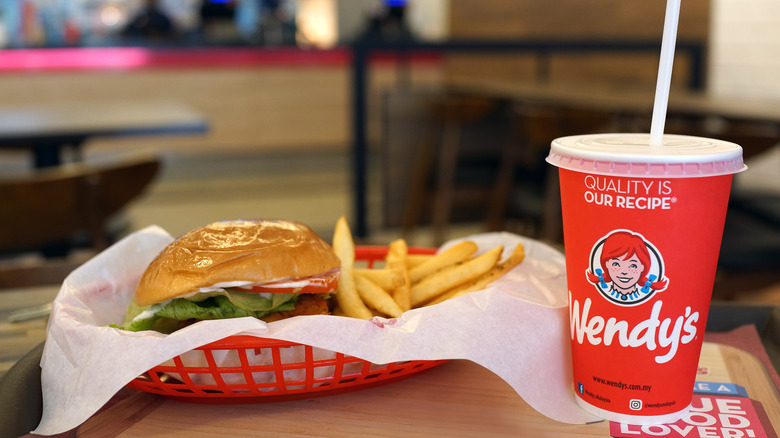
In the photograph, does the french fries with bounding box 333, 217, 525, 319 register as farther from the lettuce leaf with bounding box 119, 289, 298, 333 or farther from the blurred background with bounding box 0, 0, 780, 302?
the blurred background with bounding box 0, 0, 780, 302

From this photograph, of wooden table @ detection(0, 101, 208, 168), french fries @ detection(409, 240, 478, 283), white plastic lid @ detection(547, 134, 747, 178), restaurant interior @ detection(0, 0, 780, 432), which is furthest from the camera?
wooden table @ detection(0, 101, 208, 168)

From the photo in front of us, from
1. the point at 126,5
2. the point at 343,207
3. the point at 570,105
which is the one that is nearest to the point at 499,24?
the point at 343,207

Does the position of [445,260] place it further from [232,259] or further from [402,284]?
[232,259]

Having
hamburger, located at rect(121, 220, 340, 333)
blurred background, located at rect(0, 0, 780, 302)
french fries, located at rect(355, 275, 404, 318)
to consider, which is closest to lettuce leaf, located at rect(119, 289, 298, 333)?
hamburger, located at rect(121, 220, 340, 333)

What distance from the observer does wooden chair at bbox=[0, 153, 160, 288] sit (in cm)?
218

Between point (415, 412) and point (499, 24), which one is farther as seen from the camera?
point (499, 24)

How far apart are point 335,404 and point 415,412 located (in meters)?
0.08

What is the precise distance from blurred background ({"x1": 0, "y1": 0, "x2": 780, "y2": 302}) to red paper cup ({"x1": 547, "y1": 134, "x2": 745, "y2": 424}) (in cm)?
176

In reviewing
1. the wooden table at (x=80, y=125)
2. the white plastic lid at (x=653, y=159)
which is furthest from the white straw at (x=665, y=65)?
the wooden table at (x=80, y=125)

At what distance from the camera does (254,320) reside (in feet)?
2.14

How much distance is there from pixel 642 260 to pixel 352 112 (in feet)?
10.3

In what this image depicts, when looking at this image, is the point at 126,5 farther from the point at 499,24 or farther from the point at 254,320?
the point at 254,320

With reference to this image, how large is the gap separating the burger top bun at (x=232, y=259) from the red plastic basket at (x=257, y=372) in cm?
7

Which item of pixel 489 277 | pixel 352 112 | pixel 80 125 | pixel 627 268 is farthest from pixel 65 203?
pixel 627 268
